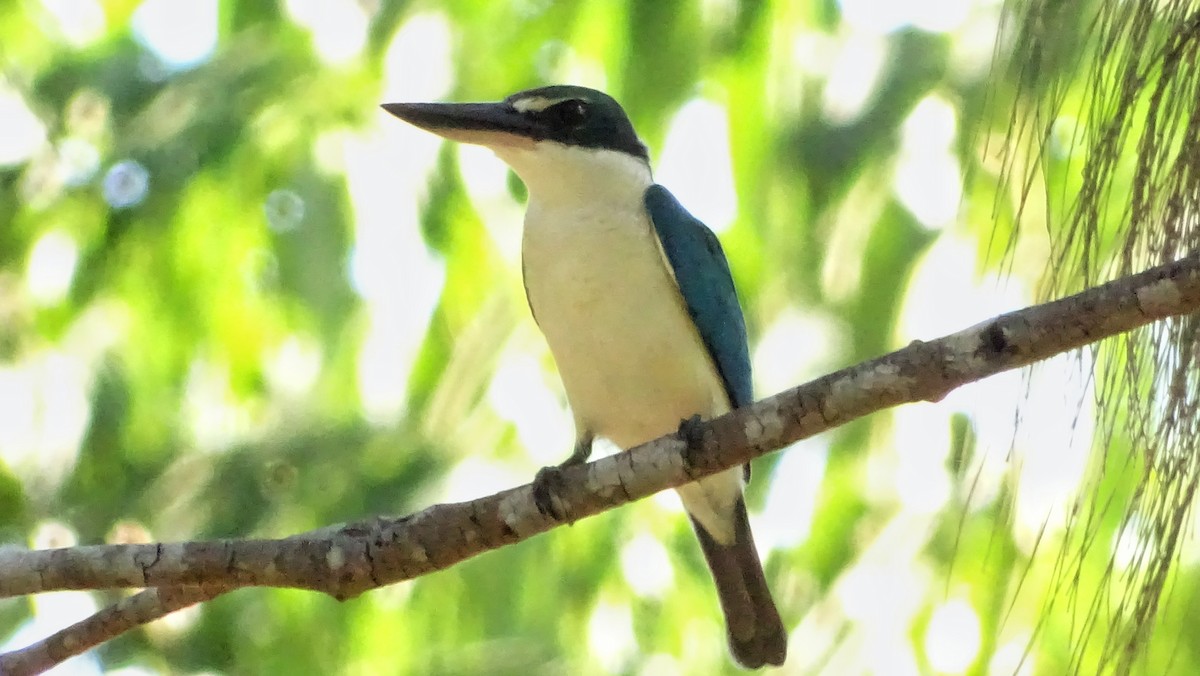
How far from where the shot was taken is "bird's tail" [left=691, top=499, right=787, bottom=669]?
2844 mm

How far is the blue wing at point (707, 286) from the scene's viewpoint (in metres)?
2.79

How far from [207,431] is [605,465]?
4.97 ft

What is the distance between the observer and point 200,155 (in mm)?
2930

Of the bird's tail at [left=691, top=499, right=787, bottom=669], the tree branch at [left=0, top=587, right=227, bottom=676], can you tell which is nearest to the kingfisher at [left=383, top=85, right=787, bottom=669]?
the bird's tail at [left=691, top=499, right=787, bottom=669]

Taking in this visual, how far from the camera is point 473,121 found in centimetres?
277

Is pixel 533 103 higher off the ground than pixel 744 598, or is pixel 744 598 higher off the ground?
pixel 533 103

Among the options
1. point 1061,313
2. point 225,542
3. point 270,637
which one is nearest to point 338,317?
point 270,637

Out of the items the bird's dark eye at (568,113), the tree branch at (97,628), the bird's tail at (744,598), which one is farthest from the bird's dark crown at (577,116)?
the tree branch at (97,628)

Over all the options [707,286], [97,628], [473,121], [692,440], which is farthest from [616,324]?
[97,628]

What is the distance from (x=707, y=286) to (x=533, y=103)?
22.2 inches

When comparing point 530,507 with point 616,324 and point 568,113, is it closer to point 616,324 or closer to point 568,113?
point 616,324

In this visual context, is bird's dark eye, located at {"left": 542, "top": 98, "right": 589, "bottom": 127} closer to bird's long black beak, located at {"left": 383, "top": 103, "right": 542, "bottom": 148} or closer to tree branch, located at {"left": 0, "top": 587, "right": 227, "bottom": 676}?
bird's long black beak, located at {"left": 383, "top": 103, "right": 542, "bottom": 148}

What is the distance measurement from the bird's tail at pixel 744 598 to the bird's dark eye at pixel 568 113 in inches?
37.4

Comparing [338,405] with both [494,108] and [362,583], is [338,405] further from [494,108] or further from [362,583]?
[362,583]
